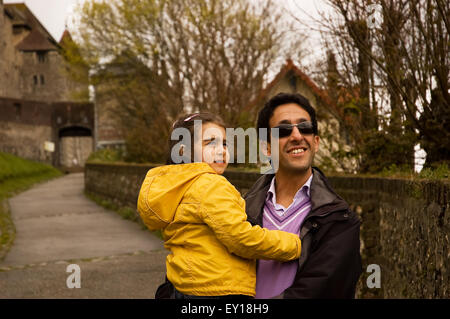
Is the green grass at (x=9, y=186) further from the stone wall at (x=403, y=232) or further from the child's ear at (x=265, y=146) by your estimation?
the child's ear at (x=265, y=146)

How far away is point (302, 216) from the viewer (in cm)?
251

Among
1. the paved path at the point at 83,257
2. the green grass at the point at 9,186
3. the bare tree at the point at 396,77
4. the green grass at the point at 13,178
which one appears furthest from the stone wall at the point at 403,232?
the green grass at the point at 13,178

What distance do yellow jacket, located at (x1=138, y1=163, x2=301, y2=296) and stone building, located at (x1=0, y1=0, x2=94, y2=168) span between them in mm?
33232

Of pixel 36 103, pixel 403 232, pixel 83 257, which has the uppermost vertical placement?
pixel 36 103

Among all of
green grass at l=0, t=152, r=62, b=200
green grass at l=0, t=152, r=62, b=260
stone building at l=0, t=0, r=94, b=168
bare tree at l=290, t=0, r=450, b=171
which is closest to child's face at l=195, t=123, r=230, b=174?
bare tree at l=290, t=0, r=450, b=171

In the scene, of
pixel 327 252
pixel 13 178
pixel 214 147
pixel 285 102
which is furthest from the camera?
pixel 13 178

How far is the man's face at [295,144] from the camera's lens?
8.45ft

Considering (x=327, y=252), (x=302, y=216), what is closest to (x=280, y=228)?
(x=302, y=216)

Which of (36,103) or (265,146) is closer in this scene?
(265,146)

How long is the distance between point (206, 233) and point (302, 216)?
0.44 metres

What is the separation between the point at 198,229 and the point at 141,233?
372 inches

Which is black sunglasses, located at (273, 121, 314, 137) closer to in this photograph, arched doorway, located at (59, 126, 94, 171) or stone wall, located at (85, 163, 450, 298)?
stone wall, located at (85, 163, 450, 298)

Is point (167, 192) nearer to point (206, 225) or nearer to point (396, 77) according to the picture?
point (206, 225)

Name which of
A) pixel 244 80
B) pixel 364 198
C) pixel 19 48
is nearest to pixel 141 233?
pixel 244 80
